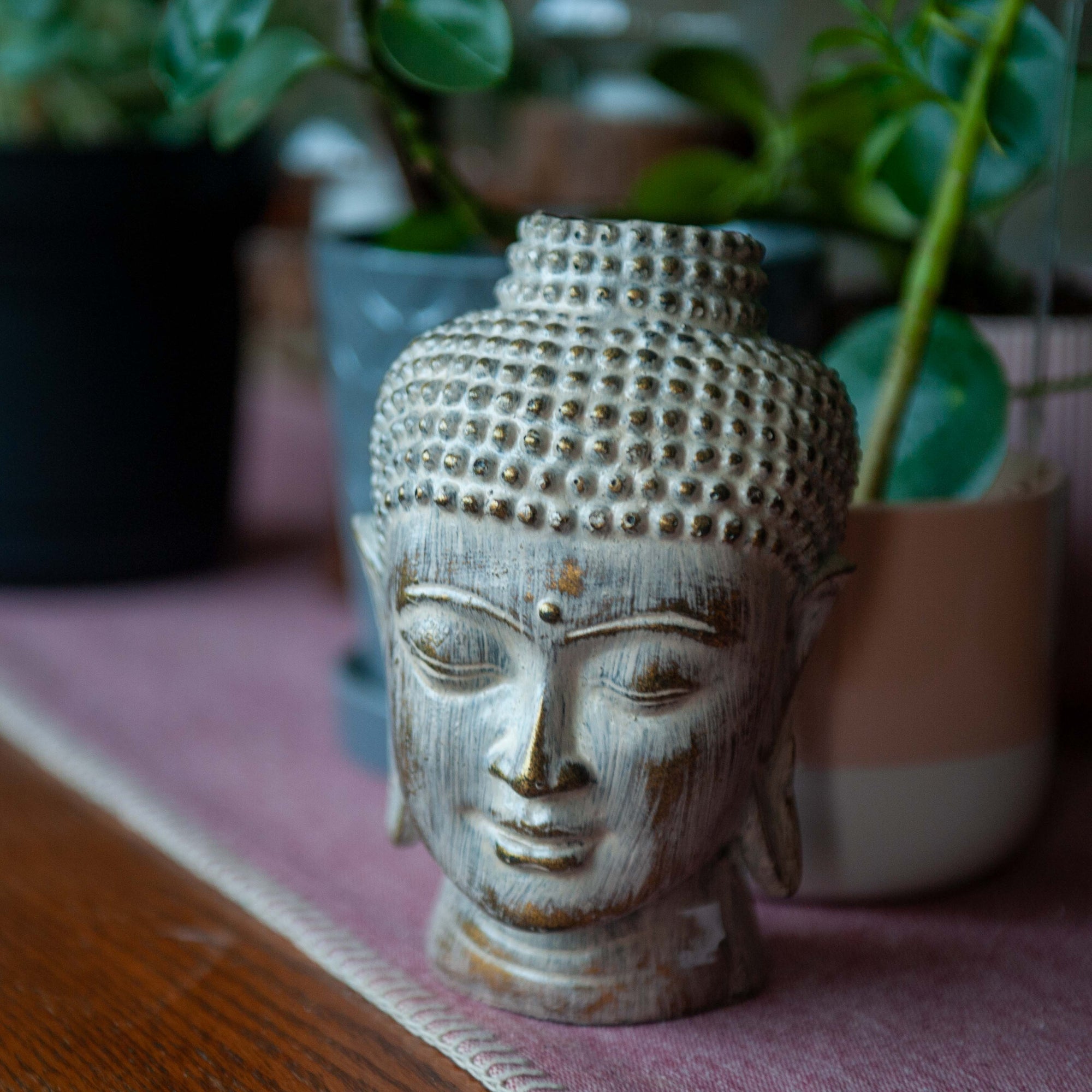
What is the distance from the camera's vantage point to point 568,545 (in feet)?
1.69

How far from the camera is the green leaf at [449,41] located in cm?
66

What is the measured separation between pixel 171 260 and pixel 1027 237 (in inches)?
26.1

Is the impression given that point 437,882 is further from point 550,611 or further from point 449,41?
point 449,41

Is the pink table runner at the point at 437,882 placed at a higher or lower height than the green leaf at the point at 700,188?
lower

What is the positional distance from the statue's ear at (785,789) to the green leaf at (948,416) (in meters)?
0.14

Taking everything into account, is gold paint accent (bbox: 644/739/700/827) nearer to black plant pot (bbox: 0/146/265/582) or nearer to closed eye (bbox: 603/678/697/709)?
closed eye (bbox: 603/678/697/709)

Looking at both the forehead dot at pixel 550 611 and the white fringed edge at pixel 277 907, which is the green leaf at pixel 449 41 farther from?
the white fringed edge at pixel 277 907

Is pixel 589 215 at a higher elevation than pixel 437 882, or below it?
higher

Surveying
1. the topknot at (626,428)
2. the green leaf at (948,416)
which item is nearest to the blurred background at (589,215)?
the green leaf at (948,416)

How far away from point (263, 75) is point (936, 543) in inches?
17.1

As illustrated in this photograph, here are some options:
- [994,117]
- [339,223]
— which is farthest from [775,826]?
[339,223]

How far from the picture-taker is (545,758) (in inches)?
20.7

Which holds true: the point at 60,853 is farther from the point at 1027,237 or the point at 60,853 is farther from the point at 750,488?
the point at 1027,237

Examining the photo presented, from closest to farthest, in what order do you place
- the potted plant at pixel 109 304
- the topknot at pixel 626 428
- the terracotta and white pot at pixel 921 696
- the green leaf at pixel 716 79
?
the topknot at pixel 626 428
the terracotta and white pot at pixel 921 696
the green leaf at pixel 716 79
the potted plant at pixel 109 304
